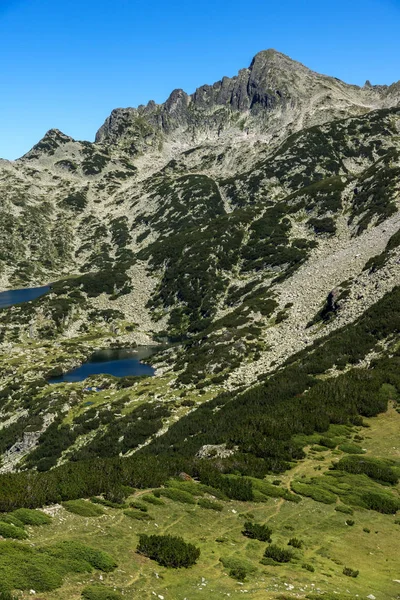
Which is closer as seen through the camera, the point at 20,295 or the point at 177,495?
the point at 177,495

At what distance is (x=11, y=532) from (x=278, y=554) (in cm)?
952

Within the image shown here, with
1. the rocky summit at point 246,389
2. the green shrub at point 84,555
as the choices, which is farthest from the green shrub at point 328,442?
the green shrub at point 84,555

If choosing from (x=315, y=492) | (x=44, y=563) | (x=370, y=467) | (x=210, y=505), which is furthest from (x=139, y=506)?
(x=370, y=467)

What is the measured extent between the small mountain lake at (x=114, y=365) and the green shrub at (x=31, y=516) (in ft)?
216

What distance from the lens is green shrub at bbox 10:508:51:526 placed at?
613 inches

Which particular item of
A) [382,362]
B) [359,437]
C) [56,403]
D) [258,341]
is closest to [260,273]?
[258,341]

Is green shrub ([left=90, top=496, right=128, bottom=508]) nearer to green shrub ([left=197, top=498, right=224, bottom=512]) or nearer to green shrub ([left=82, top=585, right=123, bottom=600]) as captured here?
green shrub ([left=197, top=498, right=224, bottom=512])

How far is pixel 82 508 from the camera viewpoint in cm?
1733

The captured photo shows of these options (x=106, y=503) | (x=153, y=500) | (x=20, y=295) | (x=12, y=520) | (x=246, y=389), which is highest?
(x=20, y=295)

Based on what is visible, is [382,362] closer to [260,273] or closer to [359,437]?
[359,437]

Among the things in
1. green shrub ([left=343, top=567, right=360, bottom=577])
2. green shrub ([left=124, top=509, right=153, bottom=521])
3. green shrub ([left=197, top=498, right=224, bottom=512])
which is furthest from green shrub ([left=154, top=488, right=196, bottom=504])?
green shrub ([left=343, top=567, right=360, bottom=577])

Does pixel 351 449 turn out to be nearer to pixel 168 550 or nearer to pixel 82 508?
pixel 168 550

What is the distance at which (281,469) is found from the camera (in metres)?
25.7

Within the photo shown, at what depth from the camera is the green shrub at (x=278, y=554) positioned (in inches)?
631
